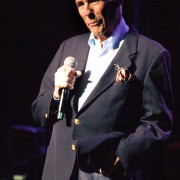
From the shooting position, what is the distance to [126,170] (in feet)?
5.33

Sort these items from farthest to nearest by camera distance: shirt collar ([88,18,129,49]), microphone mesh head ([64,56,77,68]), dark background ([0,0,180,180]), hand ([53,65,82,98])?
dark background ([0,0,180,180]), shirt collar ([88,18,129,49]), microphone mesh head ([64,56,77,68]), hand ([53,65,82,98])

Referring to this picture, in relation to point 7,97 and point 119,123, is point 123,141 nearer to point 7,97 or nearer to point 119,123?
point 119,123

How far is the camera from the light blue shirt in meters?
1.76

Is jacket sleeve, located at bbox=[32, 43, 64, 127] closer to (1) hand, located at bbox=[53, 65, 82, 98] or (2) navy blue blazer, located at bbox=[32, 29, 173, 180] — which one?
(2) navy blue blazer, located at bbox=[32, 29, 173, 180]

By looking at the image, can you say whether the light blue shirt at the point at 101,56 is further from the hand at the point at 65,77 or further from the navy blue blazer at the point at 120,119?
the hand at the point at 65,77

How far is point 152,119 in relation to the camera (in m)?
1.68

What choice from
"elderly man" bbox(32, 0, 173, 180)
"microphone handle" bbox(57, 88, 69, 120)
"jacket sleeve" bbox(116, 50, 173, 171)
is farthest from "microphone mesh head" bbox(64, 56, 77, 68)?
"jacket sleeve" bbox(116, 50, 173, 171)

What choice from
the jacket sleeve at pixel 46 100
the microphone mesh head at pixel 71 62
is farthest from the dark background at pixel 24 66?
the microphone mesh head at pixel 71 62

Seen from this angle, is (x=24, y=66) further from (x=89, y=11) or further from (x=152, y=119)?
(x=152, y=119)

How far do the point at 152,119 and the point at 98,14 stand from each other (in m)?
0.56

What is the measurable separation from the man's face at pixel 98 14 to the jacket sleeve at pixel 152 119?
0.98 ft

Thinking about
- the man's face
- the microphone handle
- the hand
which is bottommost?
the microphone handle

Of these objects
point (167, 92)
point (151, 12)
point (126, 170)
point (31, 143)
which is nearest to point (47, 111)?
point (126, 170)

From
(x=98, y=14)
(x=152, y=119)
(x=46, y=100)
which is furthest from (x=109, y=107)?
(x=98, y=14)
